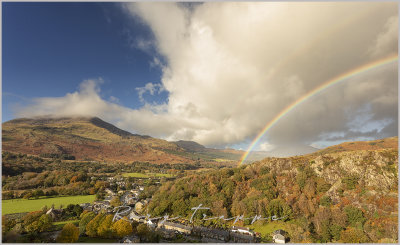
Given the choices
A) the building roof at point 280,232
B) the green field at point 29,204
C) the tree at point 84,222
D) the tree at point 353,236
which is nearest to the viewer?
the tree at point 353,236

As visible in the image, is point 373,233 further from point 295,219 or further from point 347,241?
point 295,219

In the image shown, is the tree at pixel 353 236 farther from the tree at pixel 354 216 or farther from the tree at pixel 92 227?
the tree at pixel 92 227

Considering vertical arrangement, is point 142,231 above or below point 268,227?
below

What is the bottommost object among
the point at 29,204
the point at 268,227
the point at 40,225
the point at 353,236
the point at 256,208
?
the point at 29,204

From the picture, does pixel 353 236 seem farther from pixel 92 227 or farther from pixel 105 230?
pixel 92 227

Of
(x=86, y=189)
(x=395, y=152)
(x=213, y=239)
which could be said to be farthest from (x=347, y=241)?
(x=86, y=189)

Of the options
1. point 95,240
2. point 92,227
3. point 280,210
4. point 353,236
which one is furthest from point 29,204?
point 353,236

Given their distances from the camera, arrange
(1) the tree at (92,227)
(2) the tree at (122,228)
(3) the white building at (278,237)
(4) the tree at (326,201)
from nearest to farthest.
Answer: (3) the white building at (278,237) → (2) the tree at (122,228) → (1) the tree at (92,227) → (4) the tree at (326,201)

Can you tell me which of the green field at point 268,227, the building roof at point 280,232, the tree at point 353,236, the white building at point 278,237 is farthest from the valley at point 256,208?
the white building at point 278,237
